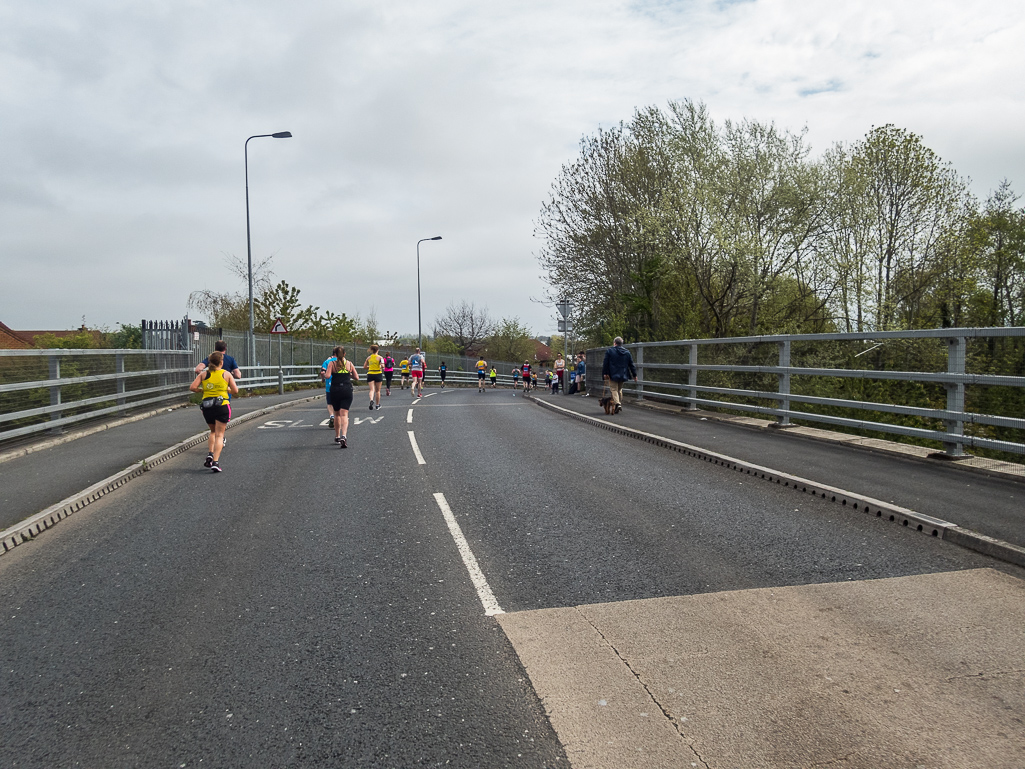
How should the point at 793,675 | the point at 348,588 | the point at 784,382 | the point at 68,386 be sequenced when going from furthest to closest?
the point at 68,386 → the point at 784,382 → the point at 348,588 → the point at 793,675

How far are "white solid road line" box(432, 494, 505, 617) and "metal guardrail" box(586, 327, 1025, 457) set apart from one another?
5.68 meters

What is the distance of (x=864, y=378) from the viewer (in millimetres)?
10805

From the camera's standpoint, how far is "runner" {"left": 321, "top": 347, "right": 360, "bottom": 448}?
12453 millimetres

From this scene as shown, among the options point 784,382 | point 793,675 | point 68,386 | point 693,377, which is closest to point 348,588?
point 793,675

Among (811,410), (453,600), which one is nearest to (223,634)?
(453,600)

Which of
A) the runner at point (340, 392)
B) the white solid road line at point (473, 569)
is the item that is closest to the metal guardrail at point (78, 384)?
the runner at point (340, 392)

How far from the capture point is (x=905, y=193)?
28.2 meters

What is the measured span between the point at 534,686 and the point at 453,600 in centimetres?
127

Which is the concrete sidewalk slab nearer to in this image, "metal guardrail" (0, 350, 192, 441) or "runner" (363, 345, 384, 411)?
"metal guardrail" (0, 350, 192, 441)

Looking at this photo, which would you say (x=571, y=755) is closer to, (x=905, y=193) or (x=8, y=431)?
(x=8, y=431)

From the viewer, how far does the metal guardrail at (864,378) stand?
854 cm

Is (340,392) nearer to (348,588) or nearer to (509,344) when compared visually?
(348,588)

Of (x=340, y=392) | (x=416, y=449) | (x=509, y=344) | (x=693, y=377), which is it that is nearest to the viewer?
(x=416, y=449)

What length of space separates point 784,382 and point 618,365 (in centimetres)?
495
